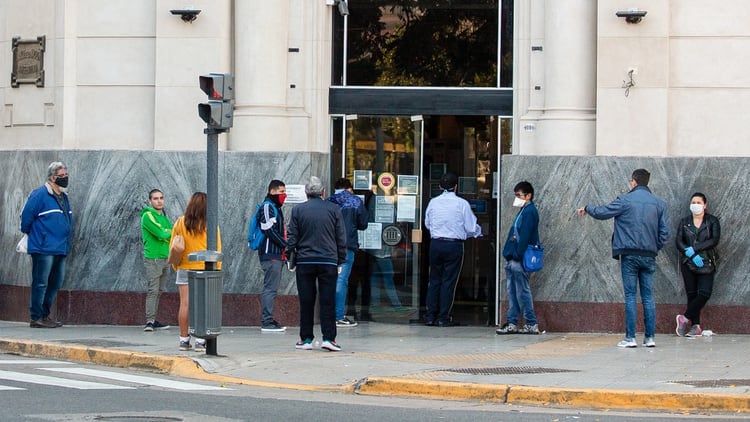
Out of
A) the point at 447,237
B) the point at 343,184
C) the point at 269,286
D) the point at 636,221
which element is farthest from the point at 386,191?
the point at 636,221

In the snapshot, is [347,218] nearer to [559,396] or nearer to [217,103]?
[217,103]

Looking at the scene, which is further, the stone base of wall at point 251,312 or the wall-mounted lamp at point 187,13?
the wall-mounted lamp at point 187,13

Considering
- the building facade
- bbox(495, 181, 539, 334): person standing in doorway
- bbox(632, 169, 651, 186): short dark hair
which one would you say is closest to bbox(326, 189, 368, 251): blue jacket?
the building facade

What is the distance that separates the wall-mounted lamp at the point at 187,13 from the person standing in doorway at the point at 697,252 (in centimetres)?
693

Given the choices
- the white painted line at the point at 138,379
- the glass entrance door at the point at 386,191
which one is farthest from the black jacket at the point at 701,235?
the white painted line at the point at 138,379

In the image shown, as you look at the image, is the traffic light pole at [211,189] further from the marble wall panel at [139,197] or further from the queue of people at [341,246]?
the marble wall panel at [139,197]

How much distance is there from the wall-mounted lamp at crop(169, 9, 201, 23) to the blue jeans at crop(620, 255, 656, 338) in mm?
6663

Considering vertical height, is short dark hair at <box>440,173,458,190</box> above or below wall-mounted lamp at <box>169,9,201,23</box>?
below

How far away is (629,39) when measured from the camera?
55.7 feet

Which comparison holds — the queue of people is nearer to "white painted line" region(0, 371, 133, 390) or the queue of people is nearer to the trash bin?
the trash bin

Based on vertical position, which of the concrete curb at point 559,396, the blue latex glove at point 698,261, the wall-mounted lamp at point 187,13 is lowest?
the concrete curb at point 559,396

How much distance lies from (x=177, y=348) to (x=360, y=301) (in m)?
4.11

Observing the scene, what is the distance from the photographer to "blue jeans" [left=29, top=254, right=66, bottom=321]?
17562 mm

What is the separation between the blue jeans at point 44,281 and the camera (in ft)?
57.6
